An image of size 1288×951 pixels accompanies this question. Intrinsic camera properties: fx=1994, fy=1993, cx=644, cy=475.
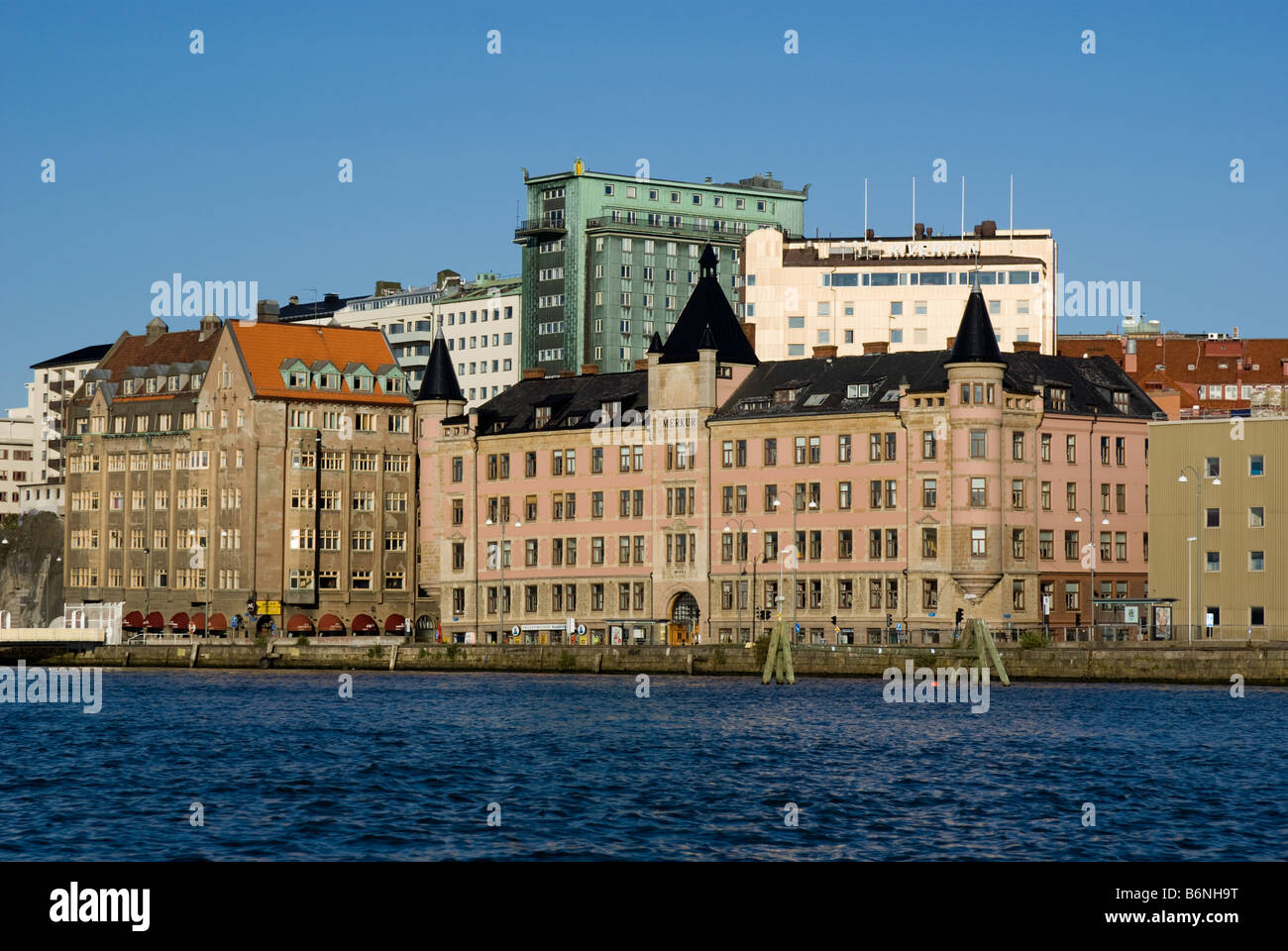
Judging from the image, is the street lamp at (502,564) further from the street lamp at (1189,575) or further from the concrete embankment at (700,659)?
the street lamp at (1189,575)

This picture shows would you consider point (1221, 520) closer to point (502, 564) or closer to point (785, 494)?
point (785, 494)

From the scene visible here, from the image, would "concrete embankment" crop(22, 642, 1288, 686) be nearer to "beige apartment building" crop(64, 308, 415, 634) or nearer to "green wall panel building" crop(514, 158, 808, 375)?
"beige apartment building" crop(64, 308, 415, 634)

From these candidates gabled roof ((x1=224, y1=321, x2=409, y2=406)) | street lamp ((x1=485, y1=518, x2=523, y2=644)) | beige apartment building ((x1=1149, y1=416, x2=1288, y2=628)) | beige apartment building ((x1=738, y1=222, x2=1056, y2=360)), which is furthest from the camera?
beige apartment building ((x1=738, y1=222, x2=1056, y2=360))

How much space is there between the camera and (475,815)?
4244 cm

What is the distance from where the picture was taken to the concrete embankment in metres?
88.9

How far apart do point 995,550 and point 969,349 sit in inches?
448

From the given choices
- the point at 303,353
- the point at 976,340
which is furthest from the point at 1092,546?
the point at 303,353

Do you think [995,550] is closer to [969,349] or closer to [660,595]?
[969,349]

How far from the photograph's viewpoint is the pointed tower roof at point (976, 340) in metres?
111

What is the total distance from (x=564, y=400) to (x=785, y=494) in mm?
20096

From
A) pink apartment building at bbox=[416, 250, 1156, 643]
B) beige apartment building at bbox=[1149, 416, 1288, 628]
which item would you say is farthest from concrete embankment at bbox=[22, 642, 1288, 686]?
pink apartment building at bbox=[416, 250, 1156, 643]

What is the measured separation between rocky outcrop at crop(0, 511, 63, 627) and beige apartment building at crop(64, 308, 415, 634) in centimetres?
2913

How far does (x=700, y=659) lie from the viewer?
103188 millimetres
